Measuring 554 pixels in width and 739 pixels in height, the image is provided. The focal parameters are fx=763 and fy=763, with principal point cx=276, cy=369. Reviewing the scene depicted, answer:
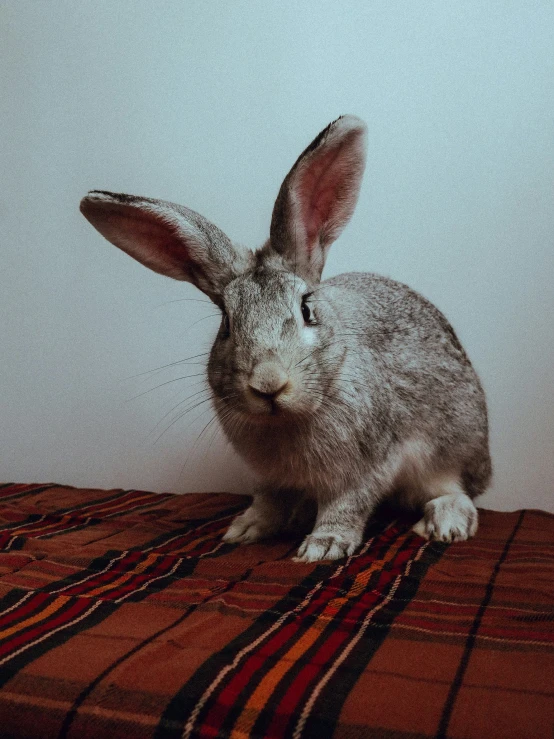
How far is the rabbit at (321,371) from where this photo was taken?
4.58 ft

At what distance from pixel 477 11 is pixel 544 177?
45 cm

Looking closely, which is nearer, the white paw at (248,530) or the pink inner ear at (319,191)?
the pink inner ear at (319,191)

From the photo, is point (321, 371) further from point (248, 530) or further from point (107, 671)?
point (107, 671)

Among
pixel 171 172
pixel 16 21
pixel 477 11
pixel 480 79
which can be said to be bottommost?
pixel 171 172

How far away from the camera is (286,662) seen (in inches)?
37.4

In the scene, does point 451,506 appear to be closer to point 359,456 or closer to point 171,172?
point 359,456

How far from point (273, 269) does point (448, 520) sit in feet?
2.13

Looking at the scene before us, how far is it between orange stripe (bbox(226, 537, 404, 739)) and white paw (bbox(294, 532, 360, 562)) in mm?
103

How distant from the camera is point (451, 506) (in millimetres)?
1670

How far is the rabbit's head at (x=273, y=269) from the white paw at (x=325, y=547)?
0.26m

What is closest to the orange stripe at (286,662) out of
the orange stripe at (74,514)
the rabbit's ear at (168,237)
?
the rabbit's ear at (168,237)

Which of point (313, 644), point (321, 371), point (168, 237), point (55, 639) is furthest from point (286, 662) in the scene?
point (168, 237)

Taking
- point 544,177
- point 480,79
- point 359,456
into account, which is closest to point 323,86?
point 480,79

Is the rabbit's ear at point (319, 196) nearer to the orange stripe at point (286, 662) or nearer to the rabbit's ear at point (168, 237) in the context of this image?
the rabbit's ear at point (168, 237)
